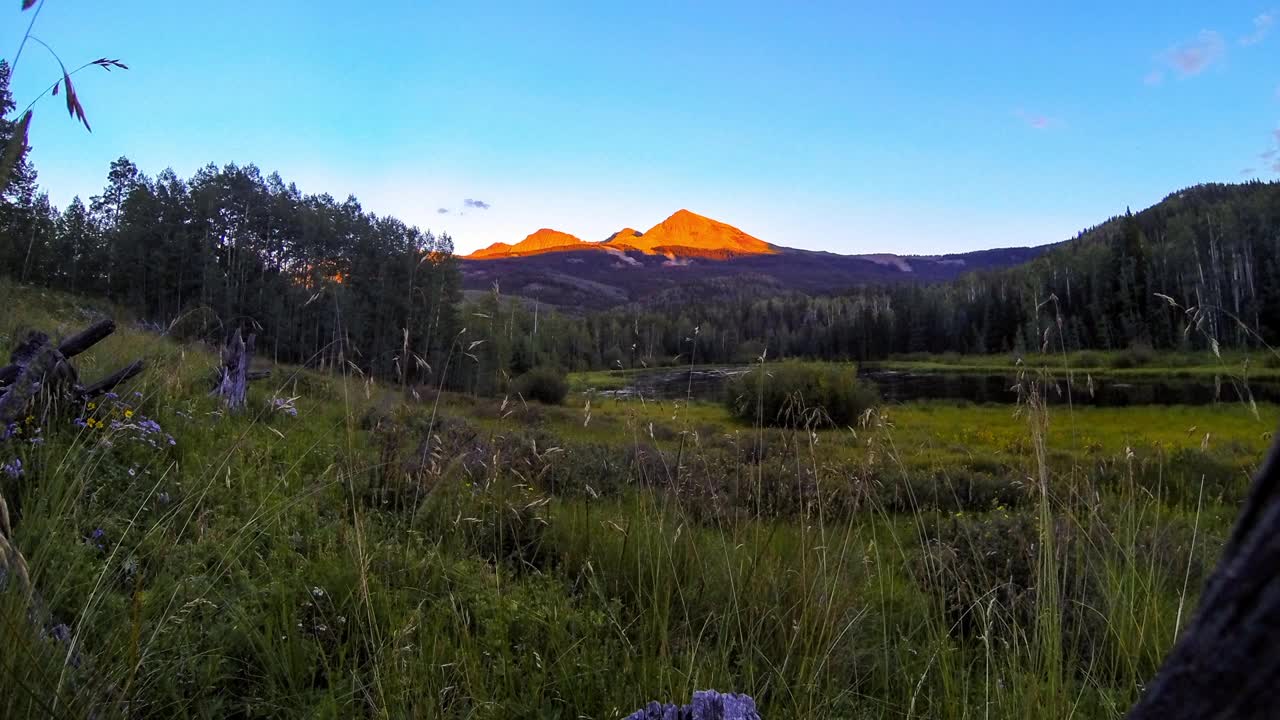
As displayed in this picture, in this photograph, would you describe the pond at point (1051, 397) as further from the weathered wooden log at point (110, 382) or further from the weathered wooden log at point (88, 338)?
the weathered wooden log at point (88, 338)

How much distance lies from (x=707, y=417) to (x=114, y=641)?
28152 millimetres

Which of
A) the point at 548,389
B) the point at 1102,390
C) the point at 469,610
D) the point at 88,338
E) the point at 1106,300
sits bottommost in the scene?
the point at 1102,390

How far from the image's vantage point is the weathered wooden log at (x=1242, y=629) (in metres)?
0.37

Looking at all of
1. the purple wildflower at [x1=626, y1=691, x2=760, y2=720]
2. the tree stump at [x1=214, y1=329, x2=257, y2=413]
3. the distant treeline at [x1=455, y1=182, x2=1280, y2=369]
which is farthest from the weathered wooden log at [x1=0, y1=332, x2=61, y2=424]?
the distant treeline at [x1=455, y1=182, x2=1280, y2=369]

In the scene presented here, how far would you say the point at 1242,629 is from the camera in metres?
0.39

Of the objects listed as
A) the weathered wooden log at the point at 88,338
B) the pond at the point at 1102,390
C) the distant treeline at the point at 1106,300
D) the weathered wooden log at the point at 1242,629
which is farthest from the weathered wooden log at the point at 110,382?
the distant treeline at the point at 1106,300

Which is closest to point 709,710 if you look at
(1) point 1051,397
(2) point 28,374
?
(2) point 28,374

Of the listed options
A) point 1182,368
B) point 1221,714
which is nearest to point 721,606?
point 1221,714

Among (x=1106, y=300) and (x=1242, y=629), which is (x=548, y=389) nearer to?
(x=1242, y=629)

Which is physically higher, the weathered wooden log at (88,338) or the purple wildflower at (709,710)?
the weathered wooden log at (88,338)

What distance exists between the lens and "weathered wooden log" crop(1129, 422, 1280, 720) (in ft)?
1.22

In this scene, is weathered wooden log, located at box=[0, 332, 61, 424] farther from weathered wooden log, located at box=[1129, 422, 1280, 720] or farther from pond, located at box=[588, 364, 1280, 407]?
pond, located at box=[588, 364, 1280, 407]

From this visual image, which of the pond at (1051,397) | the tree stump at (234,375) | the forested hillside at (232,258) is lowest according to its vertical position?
the pond at (1051,397)

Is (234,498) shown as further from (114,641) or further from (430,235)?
(430,235)
